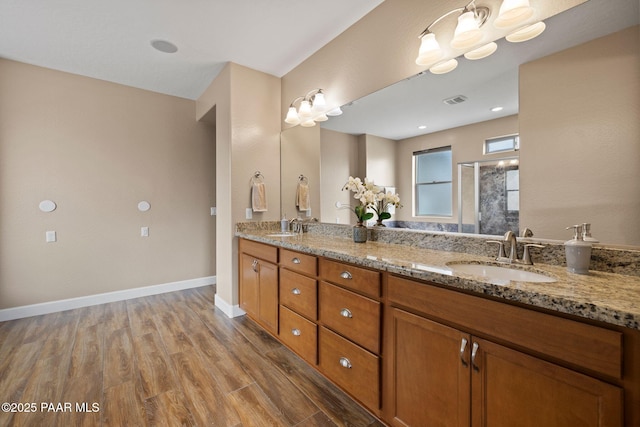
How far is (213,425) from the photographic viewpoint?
4.90ft

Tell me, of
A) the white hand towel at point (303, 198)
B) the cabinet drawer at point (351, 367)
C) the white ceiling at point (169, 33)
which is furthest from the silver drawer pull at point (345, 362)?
the white ceiling at point (169, 33)

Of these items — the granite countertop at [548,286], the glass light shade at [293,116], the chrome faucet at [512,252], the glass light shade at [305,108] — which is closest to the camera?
the granite countertop at [548,286]

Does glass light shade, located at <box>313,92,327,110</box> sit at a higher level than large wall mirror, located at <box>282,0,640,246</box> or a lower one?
higher

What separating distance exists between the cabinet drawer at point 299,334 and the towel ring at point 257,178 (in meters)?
1.47

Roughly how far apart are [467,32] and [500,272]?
1.26 metres

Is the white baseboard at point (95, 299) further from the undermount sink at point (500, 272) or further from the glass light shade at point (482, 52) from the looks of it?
the glass light shade at point (482, 52)

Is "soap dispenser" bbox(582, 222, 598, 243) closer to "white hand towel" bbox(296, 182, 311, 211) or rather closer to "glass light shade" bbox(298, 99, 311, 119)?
"white hand towel" bbox(296, 182, 311, 211)

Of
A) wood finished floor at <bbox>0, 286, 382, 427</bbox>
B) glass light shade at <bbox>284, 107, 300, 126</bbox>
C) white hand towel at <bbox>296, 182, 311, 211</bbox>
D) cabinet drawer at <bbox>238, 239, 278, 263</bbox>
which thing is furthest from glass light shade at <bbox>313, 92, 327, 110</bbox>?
wood finished floor at <bbox>0, 286, 382, 427</bbox>

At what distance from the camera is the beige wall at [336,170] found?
2.40 m

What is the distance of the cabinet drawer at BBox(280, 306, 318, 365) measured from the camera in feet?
6.04

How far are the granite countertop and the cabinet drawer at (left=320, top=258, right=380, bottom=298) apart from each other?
1.9 inches

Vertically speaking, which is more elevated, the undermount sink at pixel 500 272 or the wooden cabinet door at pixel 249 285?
the undermount sink at pixel 500 272

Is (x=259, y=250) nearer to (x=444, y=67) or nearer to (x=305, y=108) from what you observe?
(x=305, y=108)

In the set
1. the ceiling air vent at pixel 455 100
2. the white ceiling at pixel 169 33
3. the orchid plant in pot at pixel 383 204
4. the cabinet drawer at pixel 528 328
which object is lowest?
the cabinet drawer at pixel 528 328
